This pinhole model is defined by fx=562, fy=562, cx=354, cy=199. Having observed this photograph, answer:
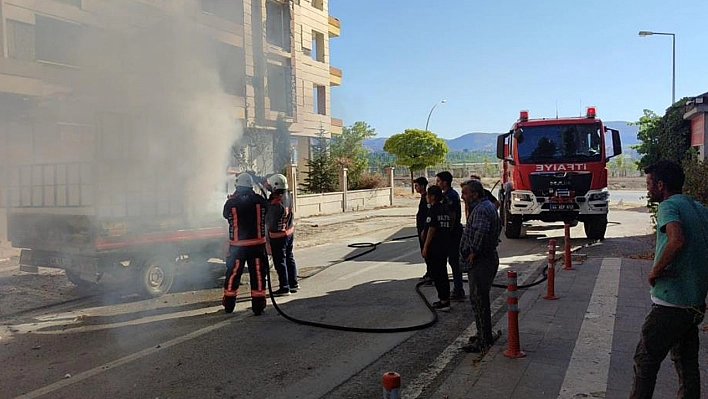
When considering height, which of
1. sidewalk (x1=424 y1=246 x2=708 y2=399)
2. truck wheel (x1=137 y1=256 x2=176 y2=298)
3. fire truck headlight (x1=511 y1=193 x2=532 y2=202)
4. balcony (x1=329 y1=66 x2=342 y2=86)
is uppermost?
balcony (x1=329 y1=66 x2=342 y2=86)

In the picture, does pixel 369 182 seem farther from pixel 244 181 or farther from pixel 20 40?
pixel 244 181

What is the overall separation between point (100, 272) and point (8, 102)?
2.48m

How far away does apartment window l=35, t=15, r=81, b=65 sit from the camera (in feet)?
22.8

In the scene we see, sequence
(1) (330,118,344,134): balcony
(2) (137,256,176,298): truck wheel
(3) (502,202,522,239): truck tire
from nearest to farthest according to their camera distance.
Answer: (2) (137,256,176,298): truck wheel < (3) (502,202,522,239): truck tire < (1) (330,118,344,134): balcony

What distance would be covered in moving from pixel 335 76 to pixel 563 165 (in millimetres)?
22993

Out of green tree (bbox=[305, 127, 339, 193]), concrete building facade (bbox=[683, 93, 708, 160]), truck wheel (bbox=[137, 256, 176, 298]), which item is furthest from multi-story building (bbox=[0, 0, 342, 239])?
green tree (bbox=[305, 127, 339, 193])

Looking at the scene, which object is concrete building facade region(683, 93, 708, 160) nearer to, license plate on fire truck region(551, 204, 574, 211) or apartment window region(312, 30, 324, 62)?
license plate on fire truck region(551, 204, 574, 211)

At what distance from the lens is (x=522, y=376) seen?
435 cm

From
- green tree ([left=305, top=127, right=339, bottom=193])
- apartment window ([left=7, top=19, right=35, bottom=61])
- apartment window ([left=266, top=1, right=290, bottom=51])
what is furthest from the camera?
green tree ([left=305, top=127, right=339, bottom=193])

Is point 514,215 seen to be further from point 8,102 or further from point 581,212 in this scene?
point 8,102

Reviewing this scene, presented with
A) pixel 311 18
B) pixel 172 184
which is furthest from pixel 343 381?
pixel 311 18

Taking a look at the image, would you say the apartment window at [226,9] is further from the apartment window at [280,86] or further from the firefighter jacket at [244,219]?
the apartment window at [280,86]

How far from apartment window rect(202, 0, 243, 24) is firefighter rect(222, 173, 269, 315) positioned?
3.14 meters

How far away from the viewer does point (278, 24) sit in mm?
13234
